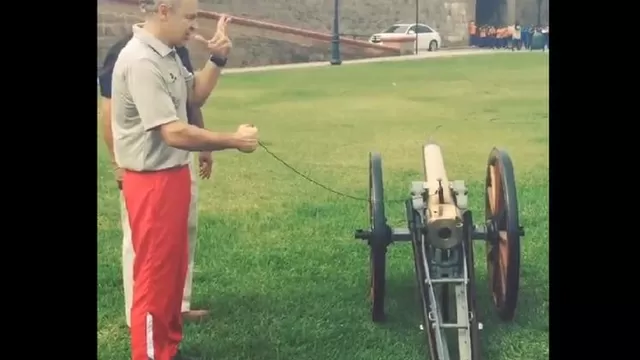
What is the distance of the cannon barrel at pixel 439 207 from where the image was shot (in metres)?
Answer: 2.89

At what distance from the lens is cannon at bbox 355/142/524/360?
289 centimetres

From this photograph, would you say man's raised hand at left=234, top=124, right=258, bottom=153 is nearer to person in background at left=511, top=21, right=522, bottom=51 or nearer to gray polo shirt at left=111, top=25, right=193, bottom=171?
gray polo shirt at left=111, top=25, right=193, bottom=171

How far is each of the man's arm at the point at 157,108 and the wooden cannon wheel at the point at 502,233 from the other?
831 millimetres

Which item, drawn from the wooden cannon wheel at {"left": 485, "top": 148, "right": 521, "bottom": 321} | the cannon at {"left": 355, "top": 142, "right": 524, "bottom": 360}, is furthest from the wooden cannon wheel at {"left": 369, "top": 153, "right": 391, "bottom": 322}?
the wooden cannon wheel at {"left": 485, "top": 148, "right": 521, "bottom": 321}

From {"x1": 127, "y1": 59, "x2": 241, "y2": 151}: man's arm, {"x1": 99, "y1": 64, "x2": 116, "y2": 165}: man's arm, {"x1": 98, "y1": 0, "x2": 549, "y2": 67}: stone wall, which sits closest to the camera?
{"x1": 127, "y1": 59, "x2": 241, "y2": 151}: man's arm

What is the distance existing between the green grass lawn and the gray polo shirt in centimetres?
16

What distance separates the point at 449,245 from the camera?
290cm

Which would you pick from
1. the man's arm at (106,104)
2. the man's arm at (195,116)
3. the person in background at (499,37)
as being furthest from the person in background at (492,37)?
the man's arm at (106,104)

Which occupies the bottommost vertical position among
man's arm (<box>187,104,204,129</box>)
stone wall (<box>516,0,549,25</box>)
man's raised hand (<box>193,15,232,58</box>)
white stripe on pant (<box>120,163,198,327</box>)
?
white stripe on pant (<box>120,163,198,327</box>)

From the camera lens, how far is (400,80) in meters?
3.16
